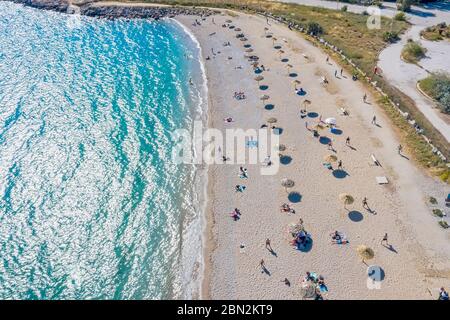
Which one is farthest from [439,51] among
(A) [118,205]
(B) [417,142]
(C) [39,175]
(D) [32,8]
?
(D) [32,8]

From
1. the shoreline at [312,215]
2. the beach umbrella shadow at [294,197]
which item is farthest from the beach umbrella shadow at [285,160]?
the beach umbrella shadow at [294,197]

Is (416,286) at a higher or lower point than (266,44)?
lower

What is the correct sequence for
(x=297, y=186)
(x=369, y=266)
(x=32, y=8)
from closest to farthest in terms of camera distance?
(x=369, y=266)
(x=297, y=186)
(x=32, y=8)

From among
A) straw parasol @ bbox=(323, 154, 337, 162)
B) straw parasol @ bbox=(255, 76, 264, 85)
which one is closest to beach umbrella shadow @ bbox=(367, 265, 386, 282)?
straw parasol @ bbox=(323, 154, 337, 162)

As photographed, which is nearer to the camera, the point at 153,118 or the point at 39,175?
the point at 39,175

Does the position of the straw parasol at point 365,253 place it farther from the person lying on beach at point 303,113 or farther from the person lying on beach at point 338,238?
the person lying on beach at point 303,113
